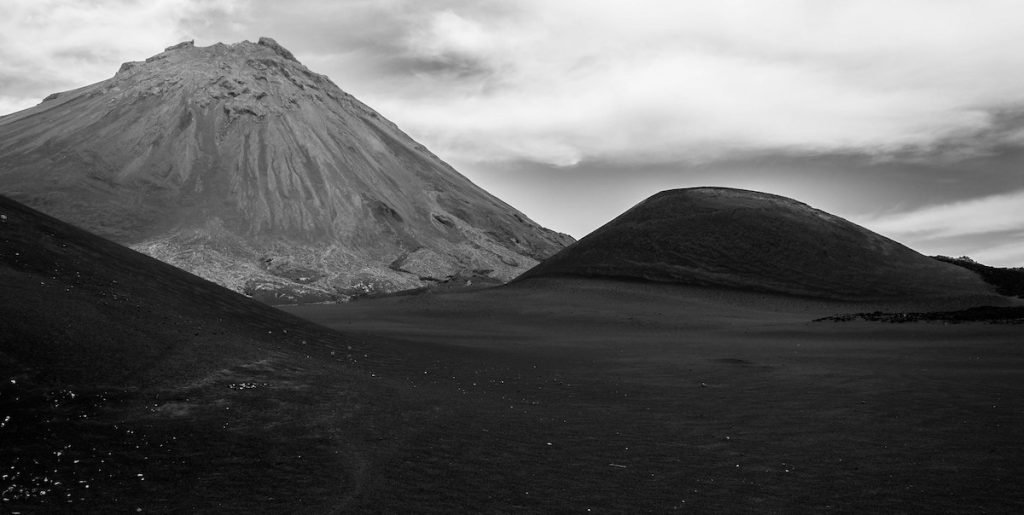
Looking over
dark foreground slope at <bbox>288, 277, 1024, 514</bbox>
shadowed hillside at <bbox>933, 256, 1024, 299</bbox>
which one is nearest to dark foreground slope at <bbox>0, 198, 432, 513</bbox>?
dark foreground slope at <bbox>288, 277, 1024, 514</bbox>

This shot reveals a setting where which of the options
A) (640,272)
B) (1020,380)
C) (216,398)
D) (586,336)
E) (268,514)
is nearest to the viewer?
(268,514)

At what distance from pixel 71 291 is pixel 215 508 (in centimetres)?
1161

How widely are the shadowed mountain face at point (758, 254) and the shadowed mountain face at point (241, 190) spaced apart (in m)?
51.7

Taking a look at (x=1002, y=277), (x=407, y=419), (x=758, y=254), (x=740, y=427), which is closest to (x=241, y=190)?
(x=758, y=254)

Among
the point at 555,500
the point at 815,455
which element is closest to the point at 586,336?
the point at 815,455

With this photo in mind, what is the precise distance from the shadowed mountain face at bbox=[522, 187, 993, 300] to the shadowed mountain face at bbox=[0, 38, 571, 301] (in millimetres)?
51707

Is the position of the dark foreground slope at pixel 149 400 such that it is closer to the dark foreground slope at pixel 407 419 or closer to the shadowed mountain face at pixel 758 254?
the dark foreground slope at pixel 407 419

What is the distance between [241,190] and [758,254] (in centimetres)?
11685

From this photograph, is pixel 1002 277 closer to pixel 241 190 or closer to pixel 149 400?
pixel 149 400

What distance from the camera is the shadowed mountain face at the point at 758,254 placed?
8462 centimetres

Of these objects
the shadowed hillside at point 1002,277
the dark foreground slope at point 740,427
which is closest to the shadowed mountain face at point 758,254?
the shadowed hillside at point 1002,277

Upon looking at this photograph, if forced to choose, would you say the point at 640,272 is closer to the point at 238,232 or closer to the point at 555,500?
the point at 555,500

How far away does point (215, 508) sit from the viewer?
12.5m

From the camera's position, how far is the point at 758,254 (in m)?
93.3
